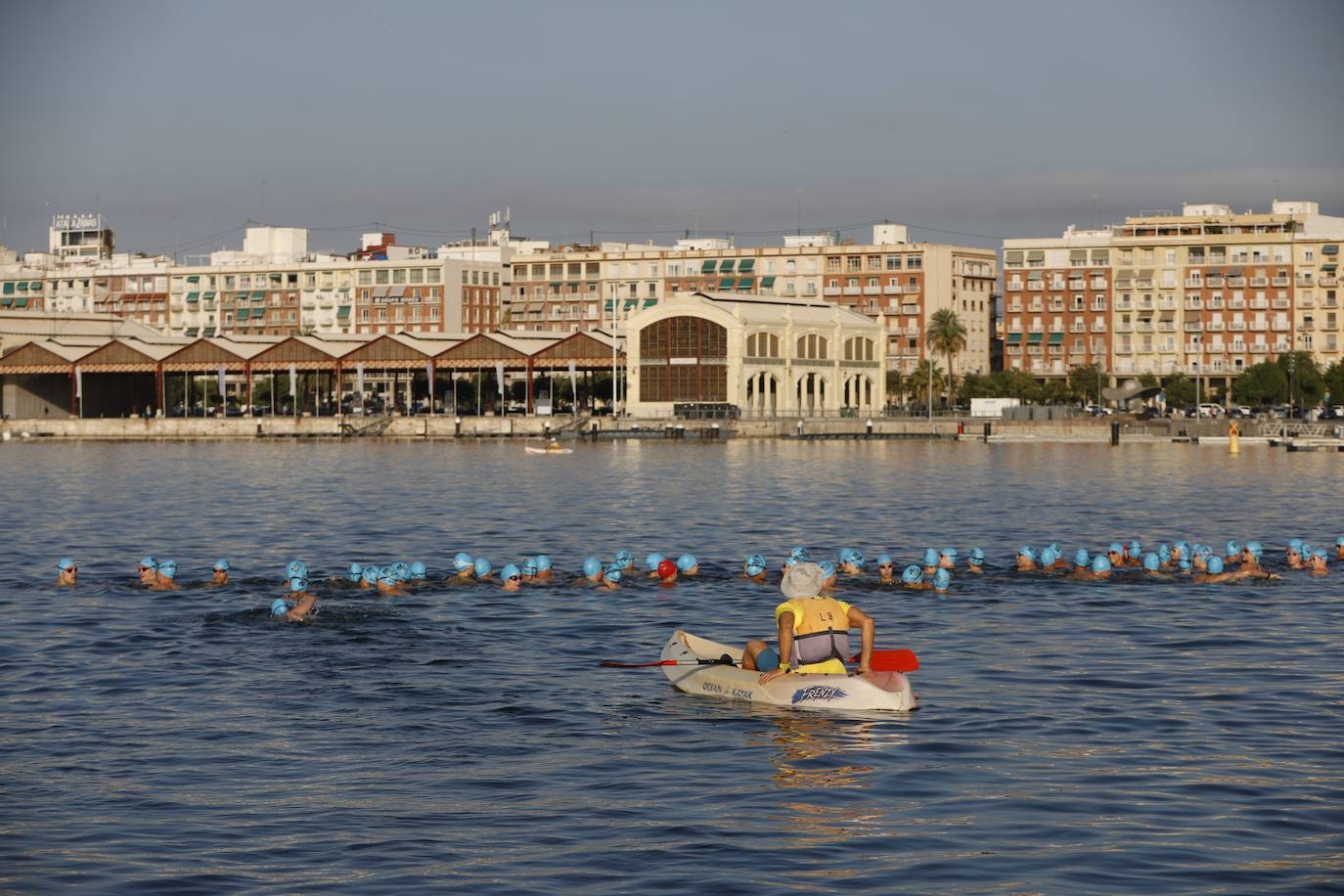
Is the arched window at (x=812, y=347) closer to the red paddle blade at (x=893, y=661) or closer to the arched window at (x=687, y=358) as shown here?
the arched window at (x=687, y=358)

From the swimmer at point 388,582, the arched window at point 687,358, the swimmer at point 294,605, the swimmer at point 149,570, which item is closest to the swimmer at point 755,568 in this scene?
the swimmer at point 388,582

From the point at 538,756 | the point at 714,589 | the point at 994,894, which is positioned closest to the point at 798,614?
the point at 538,756

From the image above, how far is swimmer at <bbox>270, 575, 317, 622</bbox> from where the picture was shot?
3425 centimetres

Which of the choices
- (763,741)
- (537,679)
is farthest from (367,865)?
(537,679)

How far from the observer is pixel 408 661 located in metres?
30.2

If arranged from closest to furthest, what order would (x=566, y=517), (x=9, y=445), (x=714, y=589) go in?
(x=714, y=589), (x=566, y=517), (x=9, y=445)

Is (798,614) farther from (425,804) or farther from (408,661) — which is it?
(408,661)

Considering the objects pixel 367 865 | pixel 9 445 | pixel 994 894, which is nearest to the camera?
pixel 994 894

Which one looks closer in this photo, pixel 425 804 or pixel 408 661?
pixel 425 804

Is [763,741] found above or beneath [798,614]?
beneath

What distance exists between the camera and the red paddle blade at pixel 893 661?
2544 centimetres

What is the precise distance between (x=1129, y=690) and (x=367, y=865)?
13917mm

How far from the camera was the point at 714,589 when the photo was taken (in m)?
41.6

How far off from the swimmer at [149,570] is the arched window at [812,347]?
134019 millimetres
